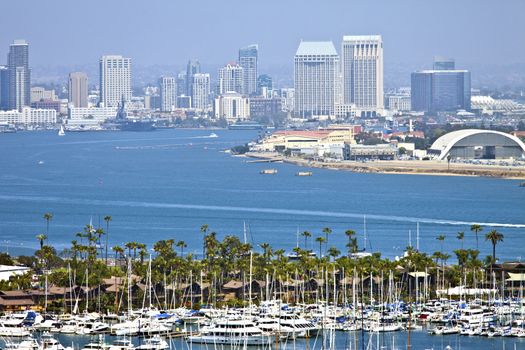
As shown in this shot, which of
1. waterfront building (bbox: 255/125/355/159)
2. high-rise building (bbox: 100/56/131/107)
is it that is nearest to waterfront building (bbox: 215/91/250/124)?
high-rise building (bbox: 100/56/131/107)

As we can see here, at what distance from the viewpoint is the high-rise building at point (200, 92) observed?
639ft

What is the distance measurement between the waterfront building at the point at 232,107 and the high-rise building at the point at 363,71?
1067 centimetres

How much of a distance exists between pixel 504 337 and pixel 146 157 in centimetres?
6758

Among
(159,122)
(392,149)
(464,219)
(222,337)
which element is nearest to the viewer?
(222,337)

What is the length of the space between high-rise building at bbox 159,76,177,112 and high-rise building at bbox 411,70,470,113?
37.7 metres

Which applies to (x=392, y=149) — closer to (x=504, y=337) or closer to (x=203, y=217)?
(x=203, y=217)

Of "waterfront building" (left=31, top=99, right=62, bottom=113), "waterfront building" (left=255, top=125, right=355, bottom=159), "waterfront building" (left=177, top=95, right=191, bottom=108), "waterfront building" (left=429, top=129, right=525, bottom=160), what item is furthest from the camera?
"waterfront building" (left=177, top=95, right=191, bottom=108)

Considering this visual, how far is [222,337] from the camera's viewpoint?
26.4 m

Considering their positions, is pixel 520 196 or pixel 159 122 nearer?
pixel 520 196

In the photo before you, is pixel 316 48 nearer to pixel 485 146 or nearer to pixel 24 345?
pixel 485 146

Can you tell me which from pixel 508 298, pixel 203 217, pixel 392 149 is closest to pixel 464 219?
pixel 203 217

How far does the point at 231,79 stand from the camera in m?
193

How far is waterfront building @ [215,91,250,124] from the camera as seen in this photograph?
539 feet

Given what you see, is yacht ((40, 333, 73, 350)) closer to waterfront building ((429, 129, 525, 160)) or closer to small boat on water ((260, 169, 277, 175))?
small boat on water ((260, 169, 277, 175))
